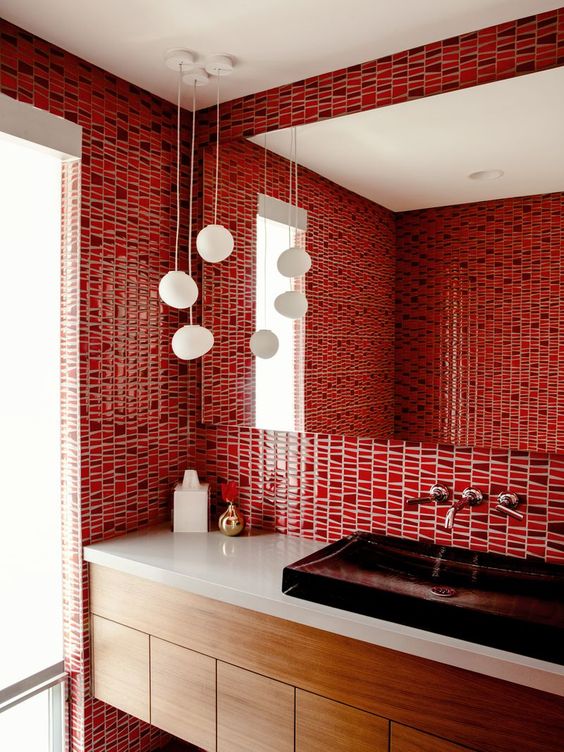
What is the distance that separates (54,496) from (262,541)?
0.72 meters

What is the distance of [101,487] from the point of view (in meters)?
2.04

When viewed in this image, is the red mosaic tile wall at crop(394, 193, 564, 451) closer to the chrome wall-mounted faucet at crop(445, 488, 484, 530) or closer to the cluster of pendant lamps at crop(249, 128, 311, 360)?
the chrome wall-mounted faucet at crop(445, 488, 484, 530)

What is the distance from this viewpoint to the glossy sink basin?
1269 mm

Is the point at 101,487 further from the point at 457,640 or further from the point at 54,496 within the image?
the point at 457,640

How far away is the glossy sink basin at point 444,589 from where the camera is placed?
1269 millimetres

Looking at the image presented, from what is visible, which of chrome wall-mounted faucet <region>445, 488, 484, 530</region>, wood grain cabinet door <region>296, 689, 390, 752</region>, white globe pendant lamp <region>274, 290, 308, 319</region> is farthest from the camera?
white globe pendant lamp <region>274, 290, 308, 319</region>

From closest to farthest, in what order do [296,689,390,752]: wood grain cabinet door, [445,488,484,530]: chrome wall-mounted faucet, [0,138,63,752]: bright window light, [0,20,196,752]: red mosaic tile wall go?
[296,689,390,752]: wood grain cabinet door < [445,488,484,530]: chrome wall-mounted faucet < [0,138,63,752]: bright window light < [0,20,196,752]: red mosaic tile wall

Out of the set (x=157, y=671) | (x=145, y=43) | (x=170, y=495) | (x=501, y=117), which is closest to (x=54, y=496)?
(x=170, y=495)

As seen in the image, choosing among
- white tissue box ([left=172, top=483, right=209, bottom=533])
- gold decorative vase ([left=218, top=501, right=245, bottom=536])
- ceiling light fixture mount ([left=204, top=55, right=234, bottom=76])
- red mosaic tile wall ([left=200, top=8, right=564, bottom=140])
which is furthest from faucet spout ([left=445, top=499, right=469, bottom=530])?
ceiling light fixture mount ([left=204, top=55, right=234, bottom=76])

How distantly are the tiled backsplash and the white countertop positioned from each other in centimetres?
14

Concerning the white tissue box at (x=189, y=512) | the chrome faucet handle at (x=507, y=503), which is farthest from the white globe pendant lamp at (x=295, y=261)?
the chrome faucet handle at (x=507, y=503)

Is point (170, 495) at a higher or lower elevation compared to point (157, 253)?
lower

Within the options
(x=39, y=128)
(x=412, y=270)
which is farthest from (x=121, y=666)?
(x=39, y=128)

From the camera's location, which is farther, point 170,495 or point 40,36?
point 170,495
